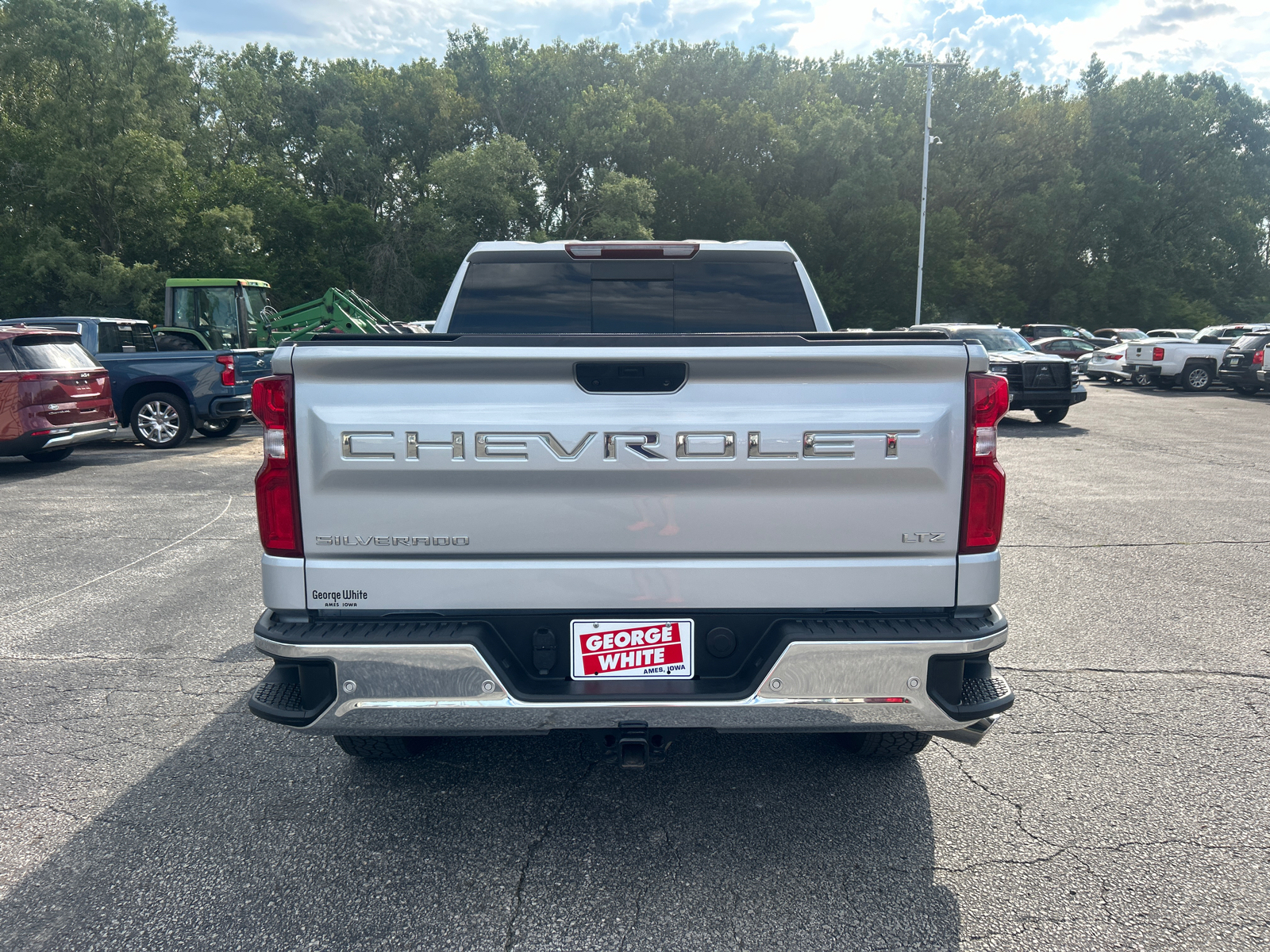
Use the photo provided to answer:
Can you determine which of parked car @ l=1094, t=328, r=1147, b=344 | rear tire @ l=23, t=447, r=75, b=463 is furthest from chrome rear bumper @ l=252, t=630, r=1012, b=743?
parked car @ l=1094, t=328, r=1147, b=344

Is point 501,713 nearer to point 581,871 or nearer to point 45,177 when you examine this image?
point 581,871

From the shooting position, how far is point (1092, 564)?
687 centimetres

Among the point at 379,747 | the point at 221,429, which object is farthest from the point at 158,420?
the point at 379,747

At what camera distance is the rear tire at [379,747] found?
3453 mm

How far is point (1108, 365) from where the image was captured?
→ 1120 inches

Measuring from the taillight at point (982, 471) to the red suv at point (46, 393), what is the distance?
11.8m

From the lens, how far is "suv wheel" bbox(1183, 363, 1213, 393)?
2555cm

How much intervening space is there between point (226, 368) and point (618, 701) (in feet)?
43.8

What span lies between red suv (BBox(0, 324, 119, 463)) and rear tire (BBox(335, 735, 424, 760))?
32.2 feet

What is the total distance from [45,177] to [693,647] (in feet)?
128

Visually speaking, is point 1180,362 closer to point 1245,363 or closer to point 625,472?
point 1245,363

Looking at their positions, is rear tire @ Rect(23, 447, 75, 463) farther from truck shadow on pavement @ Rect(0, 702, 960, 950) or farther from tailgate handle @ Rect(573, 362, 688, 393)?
tailgate handle @ Rect(573, 362, 688, 393)

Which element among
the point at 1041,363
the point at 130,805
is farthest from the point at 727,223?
the point at 130,805

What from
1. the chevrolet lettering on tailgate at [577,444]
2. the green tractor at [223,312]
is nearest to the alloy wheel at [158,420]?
the green tractor at [223,312]
